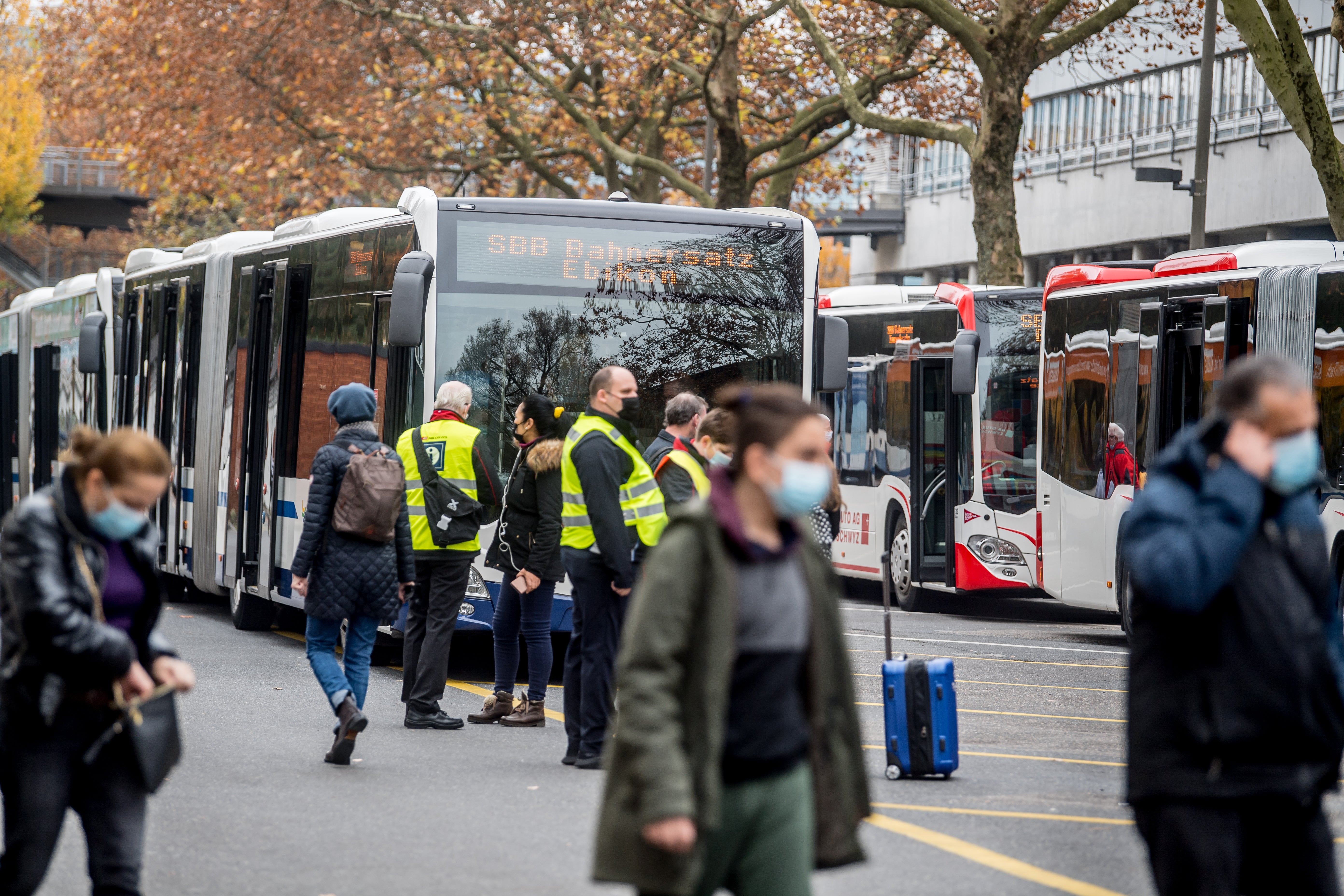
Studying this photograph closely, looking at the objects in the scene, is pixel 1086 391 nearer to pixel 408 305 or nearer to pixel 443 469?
pixel 408 305

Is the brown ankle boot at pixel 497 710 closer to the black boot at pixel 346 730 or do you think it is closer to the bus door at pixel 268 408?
the black boot at pixel 346 730

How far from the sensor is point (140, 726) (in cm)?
489

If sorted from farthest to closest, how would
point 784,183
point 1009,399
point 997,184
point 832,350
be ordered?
point 784,183
point 997,184
point 1009,399
point 832,350

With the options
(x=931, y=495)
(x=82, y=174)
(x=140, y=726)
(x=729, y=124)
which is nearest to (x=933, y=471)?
(x=931, y=495)

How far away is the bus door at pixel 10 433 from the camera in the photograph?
25609 mm

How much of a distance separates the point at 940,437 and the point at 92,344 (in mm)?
8492

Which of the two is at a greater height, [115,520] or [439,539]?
[115,520]

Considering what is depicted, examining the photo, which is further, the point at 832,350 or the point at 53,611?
the point at 832,350

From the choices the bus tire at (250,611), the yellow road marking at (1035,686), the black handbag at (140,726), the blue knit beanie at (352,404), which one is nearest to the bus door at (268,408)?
the bus tire at (250,611)

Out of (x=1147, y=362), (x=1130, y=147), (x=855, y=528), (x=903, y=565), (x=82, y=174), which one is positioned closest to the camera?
(x=1147, y=362)

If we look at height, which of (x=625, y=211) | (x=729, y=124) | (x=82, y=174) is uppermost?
(x=82, y=174)

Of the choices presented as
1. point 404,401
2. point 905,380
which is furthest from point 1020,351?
point 404,401

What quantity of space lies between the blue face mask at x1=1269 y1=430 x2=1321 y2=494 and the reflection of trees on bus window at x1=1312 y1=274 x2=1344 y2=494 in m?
8.60

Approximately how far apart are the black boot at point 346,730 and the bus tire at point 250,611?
21.3 ft
